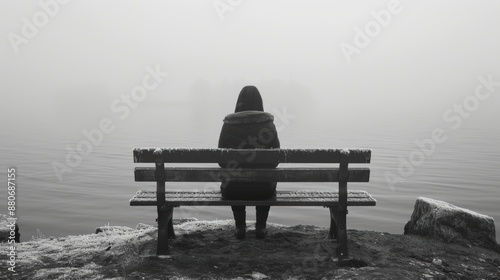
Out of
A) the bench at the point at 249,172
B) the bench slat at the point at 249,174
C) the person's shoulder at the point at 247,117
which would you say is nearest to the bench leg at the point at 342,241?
the bench at the point at 249,172

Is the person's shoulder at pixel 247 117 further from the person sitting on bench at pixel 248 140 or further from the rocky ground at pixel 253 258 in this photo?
the rocky ground at pixel 253 258

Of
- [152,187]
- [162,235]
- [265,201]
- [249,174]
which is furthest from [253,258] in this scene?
[152,187]

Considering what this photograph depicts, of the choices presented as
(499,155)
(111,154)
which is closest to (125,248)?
(111,154)

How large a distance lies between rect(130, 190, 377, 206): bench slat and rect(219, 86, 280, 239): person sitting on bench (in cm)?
19

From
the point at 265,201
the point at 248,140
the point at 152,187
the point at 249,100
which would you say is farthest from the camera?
the point at 152,187

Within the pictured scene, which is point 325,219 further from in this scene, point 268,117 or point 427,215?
point 268,117

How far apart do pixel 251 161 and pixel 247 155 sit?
88mm

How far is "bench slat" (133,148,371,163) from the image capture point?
491cm

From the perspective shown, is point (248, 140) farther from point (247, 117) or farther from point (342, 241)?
point (342, 241)

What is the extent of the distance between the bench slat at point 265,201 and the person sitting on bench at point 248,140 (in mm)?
192

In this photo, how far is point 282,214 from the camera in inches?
491

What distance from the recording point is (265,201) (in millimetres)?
5160

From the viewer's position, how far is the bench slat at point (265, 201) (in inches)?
202

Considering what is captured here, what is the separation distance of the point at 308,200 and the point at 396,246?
149cm
